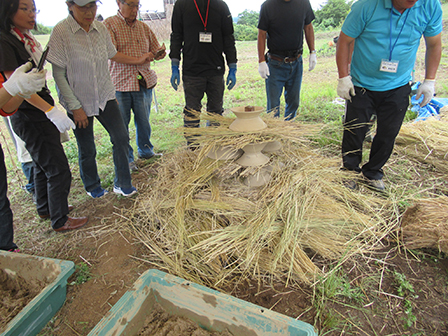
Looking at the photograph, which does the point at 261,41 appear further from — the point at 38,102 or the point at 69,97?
the point at 38,102

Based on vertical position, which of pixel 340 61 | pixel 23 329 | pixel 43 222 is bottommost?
pixel 43 222

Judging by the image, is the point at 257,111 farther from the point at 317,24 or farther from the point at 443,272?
the point at 317,24

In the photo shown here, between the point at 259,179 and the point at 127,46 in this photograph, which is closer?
the point at 259,179

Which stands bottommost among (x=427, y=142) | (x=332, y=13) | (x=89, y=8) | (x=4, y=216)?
(x=427, y=142)

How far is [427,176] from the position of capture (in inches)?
113

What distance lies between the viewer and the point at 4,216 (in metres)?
1.91

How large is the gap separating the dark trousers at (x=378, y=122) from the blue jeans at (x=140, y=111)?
7.40 ft

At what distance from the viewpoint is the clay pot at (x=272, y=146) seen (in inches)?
78.2

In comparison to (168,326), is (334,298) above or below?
below

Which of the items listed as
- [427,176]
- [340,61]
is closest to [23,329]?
[340,61]

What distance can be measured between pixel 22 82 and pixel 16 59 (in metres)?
0.34

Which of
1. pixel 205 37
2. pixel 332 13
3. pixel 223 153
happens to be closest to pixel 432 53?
pixel 223 153

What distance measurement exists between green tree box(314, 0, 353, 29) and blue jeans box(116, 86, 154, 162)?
1719 cm

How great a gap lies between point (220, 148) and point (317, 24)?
19.8 metres
